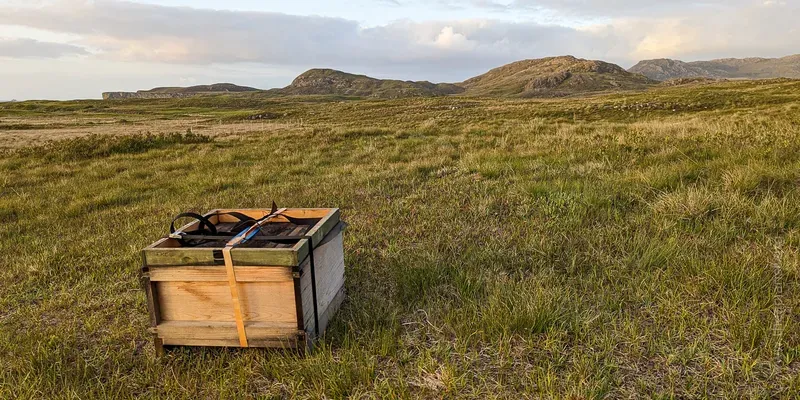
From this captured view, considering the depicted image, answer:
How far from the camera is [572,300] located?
3088mm

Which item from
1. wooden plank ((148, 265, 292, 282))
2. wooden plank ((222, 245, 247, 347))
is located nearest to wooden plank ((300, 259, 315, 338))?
wooden plank ((148, 265, 292, 282))

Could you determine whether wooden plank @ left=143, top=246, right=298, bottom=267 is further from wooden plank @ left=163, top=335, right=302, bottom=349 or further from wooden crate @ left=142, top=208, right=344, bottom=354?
wooden plank @ left=163, top=335, right=302, bottom=349

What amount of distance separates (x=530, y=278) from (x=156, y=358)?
2.81 m

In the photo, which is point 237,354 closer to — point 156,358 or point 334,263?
point 156,358

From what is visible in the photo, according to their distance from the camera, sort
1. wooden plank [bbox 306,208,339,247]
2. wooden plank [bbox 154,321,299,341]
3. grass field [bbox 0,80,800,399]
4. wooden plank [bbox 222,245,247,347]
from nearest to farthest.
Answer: grass field [bbox 0,80,800,399] → wooden plank [bbox 222,245,247,347] → wooden plank [bbox 154,321,299,341] → wooden plank [bbox 306,208,339,247]

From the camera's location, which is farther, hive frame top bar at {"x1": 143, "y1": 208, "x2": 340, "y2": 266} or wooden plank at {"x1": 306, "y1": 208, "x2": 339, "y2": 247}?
wooden plank at {"x1": 306, "y1": 208, "x2": 339, "y2": 247}

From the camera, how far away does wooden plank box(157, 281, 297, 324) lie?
2.66m

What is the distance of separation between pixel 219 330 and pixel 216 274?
1.26 feet

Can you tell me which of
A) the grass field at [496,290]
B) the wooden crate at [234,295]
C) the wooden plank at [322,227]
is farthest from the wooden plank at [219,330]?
the wooden plank at [322,227]

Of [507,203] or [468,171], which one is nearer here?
[507,203]

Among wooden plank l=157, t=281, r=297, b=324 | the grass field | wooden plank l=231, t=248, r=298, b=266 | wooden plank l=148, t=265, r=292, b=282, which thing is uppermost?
wooden plank l=231, t=248, r=298, b=266

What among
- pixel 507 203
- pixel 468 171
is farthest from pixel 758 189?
pixel 468 171

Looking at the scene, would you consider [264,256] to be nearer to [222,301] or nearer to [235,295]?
[235,295]

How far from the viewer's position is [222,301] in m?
2.71
